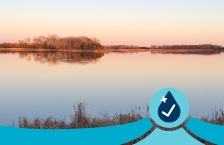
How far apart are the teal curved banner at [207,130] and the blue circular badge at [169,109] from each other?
0.38m

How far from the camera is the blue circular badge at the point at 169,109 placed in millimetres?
1869

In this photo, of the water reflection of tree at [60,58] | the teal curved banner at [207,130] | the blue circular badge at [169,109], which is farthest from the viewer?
the water reflection of tree at [60,58]

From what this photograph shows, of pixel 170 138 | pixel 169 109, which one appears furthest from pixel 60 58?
pixel 169 109

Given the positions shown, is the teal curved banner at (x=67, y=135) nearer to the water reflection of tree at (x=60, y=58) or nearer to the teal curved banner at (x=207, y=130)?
the teal curved banner at (x=207, y=130)

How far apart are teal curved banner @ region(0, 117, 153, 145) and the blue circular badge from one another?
51cm

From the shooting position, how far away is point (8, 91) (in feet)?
33.0

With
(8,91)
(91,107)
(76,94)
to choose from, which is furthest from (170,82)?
(8,91)

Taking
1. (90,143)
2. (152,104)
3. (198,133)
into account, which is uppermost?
(152,104)

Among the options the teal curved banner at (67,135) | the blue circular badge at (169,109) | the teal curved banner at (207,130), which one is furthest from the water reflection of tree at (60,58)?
the blue circular badge at (169,109)

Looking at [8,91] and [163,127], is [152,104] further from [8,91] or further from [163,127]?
[8,91]

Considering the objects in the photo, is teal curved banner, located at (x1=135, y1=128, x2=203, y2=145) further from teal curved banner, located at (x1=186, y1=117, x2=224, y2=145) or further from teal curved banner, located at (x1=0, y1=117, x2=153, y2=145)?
teal curved banner, located at (x1=0, y1=117, x2=153, y2=145)

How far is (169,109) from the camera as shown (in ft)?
6.12

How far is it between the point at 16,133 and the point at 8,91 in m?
8.31

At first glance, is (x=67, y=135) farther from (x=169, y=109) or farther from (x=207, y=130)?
(x=207, y=130)
